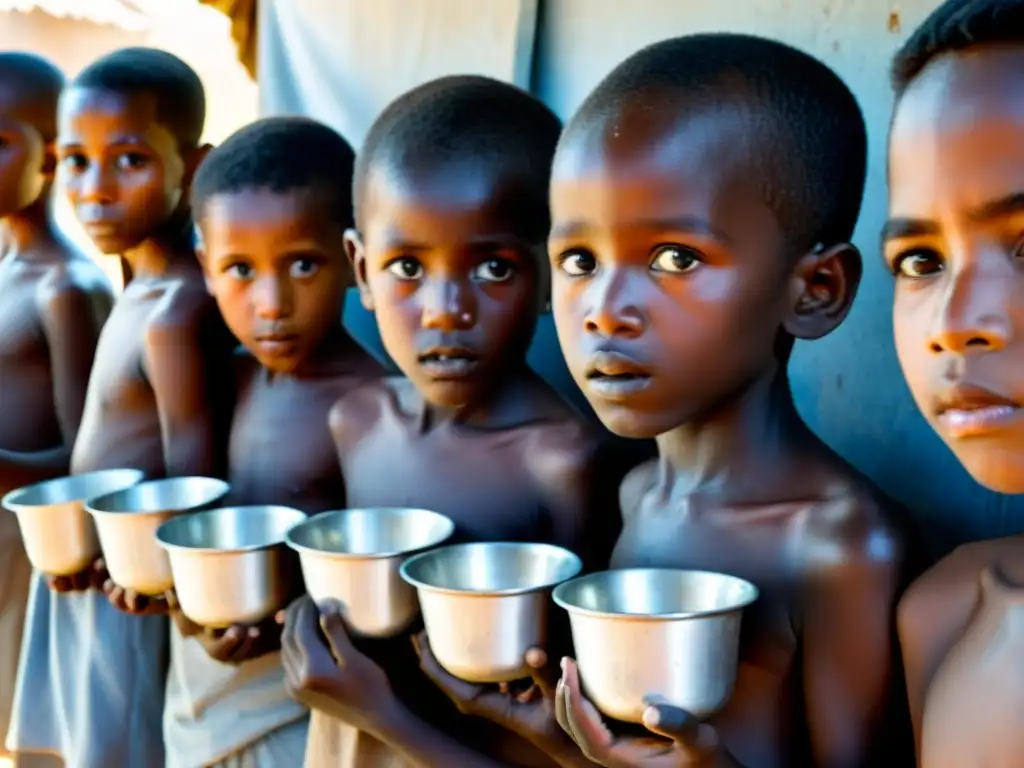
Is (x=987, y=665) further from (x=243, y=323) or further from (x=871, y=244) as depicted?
(x=243, y=323)

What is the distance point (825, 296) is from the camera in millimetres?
912

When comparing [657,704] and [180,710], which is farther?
[180,710]

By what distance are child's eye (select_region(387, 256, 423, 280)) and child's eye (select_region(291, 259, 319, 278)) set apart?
0.26m

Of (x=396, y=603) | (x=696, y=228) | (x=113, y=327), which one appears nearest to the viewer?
(x=696, y=228)

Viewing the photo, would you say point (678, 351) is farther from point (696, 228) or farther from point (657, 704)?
point (657, 704)

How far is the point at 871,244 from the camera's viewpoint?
1.15m

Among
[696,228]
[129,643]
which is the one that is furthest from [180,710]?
[696,228]

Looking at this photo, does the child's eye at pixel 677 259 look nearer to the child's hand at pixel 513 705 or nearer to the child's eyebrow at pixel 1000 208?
the child's eyebrow at pixel 1000 208

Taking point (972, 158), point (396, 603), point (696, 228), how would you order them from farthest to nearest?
point (396, 603)
point (696, 228)
point (972, 158)

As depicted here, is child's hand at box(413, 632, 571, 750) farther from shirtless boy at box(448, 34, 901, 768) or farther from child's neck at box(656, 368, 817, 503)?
child's neck at box(656, 368, 817, 503)

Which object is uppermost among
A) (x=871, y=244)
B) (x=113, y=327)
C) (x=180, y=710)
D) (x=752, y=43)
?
(x=752, y=43)

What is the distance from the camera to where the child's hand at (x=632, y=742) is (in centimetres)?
76

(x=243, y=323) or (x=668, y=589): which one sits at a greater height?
(x=243, y=323)

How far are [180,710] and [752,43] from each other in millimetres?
1135
